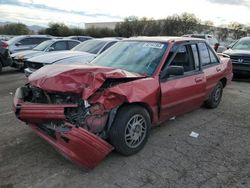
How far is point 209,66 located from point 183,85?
142 centimetres

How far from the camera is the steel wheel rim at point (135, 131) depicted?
13.1ft

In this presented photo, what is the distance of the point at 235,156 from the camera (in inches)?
167

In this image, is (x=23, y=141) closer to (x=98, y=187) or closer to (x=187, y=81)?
(x=98, y=187)

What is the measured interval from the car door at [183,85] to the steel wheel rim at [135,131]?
0.55m

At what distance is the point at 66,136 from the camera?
3387 mm

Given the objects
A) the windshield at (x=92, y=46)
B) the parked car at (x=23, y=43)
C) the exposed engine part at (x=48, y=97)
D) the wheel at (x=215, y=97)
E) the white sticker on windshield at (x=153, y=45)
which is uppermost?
the white sticker on windshield at (x=153, y=45)

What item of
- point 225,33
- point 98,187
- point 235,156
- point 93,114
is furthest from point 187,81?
point 225,33

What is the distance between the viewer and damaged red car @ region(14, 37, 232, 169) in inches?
139

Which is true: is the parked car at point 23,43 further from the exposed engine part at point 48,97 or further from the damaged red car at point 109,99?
the exposed engine part at point 48,97

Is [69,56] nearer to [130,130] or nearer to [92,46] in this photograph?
[92,46]

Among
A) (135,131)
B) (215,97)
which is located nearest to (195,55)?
(215,97)

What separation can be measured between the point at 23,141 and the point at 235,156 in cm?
327

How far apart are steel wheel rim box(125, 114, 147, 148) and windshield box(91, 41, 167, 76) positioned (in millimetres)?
783

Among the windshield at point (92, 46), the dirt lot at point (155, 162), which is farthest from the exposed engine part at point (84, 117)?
the windshield at point (92, 46)
